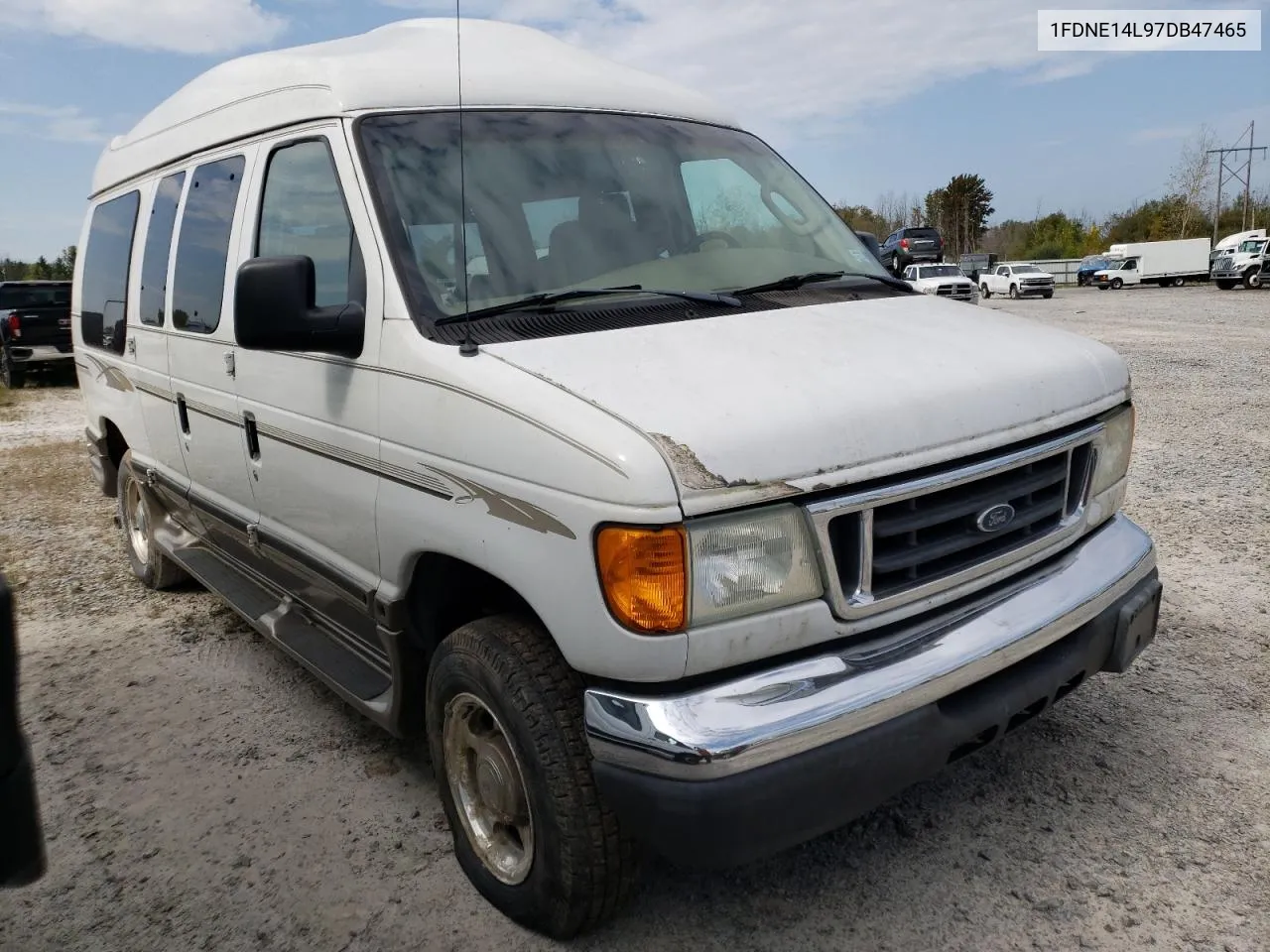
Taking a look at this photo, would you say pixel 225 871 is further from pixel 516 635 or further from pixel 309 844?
pixel 516 635

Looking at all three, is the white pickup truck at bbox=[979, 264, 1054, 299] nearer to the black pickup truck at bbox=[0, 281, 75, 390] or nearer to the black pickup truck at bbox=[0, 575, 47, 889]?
the black pickup truck at bbox=[0, 281, 75, 390]

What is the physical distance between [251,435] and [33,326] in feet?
53.1

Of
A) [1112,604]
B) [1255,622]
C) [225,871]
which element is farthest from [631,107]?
[1255,622]

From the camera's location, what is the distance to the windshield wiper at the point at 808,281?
3102 millimetres

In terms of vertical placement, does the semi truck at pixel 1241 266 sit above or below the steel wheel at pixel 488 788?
above

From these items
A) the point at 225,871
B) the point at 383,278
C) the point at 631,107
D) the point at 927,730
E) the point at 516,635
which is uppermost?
the point at 631,107

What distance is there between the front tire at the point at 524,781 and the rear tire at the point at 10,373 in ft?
58.2

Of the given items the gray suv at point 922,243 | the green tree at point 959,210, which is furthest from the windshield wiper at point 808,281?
the green tree at point 959,210

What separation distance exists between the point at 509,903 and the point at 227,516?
2.24m

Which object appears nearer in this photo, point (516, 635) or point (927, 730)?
point (927, 730)

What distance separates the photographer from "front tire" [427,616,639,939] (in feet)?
7.59

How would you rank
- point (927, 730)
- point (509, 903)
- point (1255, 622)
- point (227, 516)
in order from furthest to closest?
point (1255, 622)
point (227, 516)
point (509, 903)
point (927, 730)

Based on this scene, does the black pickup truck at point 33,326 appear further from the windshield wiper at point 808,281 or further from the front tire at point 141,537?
the windshield wiper at point 808,281

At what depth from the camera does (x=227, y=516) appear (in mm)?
4102
